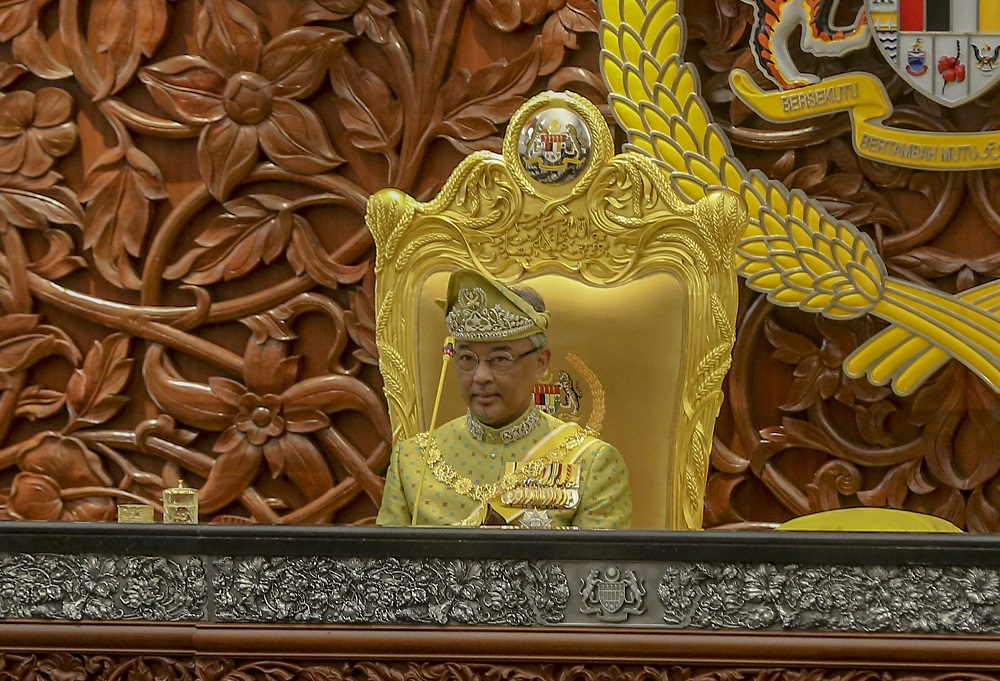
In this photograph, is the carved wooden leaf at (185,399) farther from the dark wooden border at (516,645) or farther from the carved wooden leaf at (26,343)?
the dark wooden border at (516,645)

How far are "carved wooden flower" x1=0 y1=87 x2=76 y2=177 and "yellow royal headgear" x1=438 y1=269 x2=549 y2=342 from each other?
179 cm

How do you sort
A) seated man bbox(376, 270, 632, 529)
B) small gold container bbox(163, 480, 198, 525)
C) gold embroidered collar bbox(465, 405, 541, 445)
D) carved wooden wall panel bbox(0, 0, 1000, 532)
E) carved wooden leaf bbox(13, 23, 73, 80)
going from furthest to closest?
carved wooden leaf bbox(13, 23, 73, 80), carved wooden wall panel bbox(0, 0, 1000, 532), gold embroidered collar bbox(465, 405, 541, 445), seated man bbox(376, 270, 632, 529), small gold container bbox(163, 480, 198, 525)

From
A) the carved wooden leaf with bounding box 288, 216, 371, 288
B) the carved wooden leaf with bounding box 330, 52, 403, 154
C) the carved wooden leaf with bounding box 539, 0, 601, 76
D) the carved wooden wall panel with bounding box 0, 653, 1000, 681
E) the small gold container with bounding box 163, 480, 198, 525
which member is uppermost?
the carved wooden leaf with bounding box 539, 0, 601, 76

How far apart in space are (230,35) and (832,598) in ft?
8.94

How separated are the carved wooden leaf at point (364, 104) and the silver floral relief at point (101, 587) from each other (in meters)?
2.09

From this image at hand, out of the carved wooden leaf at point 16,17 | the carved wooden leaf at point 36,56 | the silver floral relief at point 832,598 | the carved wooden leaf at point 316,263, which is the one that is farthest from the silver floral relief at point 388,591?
the carved wooden leaf at point 16,17

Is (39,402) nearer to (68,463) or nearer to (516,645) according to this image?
(68,463)

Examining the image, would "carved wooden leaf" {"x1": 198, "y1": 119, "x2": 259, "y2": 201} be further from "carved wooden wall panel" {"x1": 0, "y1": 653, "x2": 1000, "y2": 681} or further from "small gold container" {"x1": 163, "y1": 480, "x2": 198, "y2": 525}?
"carved wooden wall panel" {"x1": 0, "y1": 653, "x2": 1000, "y2": 681}

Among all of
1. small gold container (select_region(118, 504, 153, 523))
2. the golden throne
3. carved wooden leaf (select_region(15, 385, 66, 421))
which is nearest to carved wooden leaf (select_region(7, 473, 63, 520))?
carved wooden leaf (select_region(15, 385, 66, 421))

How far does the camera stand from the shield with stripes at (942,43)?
13.0ft

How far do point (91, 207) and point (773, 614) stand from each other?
109 inches

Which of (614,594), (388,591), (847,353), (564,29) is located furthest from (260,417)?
(614,594)

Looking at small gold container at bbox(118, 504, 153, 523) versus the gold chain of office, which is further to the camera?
the gold chain of office

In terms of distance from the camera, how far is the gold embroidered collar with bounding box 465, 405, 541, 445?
3182 mm
